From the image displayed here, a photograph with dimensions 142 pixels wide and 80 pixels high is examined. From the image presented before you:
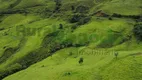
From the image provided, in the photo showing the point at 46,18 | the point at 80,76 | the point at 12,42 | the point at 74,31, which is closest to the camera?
the point at 80,76

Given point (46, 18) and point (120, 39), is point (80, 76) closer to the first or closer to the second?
point (120, 39)

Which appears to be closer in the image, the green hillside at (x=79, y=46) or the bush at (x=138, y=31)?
the green hillside at (x=79, y=46)

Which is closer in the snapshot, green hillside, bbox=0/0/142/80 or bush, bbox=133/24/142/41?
green hillside, bbox=0/0/142/80

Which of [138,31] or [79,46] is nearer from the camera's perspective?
[138,31]

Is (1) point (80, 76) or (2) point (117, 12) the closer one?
(1) point (80, 76)

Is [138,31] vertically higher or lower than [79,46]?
higher

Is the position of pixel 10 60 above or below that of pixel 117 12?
below

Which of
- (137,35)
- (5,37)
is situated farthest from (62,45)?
(5,37)

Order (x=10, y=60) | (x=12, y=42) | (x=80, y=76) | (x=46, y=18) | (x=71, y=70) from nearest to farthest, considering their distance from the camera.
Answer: (x=80, y=76)
(x=71, y=70)
(x=10, y=60)
(x=12, y=42)
(x=46, y=18)
